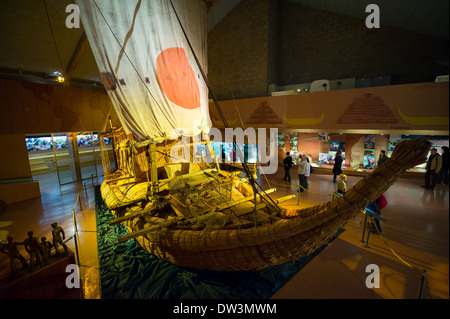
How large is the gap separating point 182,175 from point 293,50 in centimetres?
934

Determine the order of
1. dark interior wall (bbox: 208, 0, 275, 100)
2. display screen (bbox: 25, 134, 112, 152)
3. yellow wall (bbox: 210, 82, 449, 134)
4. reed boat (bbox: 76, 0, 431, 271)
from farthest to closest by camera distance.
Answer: display screen (bbox: 25, 134, 112, 152) → dark interior wall (bbox: 208, 0, 275, 100) → yellow wall (bbox: 210, 82, 449, 134) → reed boat (bbox: 76, 0, 431, 271)

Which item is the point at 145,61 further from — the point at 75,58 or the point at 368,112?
the point at 368,112

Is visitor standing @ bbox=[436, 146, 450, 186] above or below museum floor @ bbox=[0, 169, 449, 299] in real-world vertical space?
above

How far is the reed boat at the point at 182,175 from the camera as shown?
2.42m

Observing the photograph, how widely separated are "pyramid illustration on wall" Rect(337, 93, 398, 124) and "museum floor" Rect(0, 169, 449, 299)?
2.32 meters

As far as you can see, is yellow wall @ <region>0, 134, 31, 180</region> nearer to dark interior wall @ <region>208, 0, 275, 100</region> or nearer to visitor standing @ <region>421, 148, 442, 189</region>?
dark interior wall @ <region>208, 0, 275, 100</region>

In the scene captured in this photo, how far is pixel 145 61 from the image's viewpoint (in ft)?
15.3

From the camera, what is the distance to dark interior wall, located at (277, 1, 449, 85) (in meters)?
7.95

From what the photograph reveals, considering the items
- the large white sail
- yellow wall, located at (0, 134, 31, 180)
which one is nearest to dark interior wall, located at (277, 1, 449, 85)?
the large white sail

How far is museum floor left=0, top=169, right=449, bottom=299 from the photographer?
1.18 metres

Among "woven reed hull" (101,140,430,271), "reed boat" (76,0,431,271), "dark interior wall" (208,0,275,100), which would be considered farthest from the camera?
"dark interior wall" (208,0,275,100)

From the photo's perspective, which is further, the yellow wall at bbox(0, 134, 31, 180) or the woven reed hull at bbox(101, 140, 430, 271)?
the yellow wall at bbox(0, 134, 31, 180)

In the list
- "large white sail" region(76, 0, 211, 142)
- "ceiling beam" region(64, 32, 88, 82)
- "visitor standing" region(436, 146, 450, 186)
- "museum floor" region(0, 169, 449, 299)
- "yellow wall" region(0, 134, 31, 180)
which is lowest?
"museum floor" region(0, 169, 449, 299)
